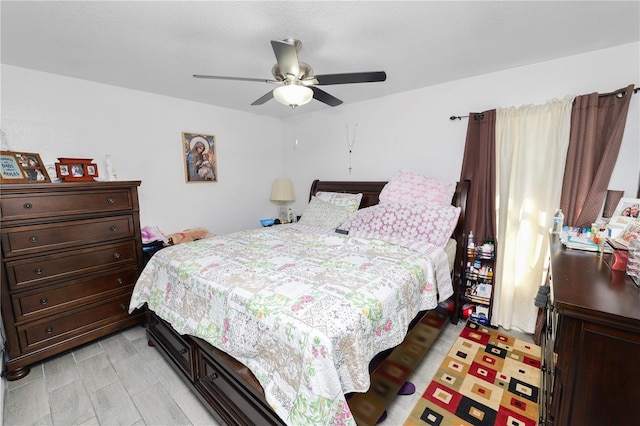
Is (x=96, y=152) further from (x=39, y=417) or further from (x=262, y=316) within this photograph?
(x=262, y=316)

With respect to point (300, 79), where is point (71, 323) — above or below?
below

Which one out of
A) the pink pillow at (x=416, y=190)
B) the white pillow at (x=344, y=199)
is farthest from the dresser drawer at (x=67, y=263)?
the pink pillow at (x=416, y=190)

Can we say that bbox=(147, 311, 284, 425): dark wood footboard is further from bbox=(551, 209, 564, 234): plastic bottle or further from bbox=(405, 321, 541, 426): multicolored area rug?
bbox=(551, 209, 564, 234): plastic bottle

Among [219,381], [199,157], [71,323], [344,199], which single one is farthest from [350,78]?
[71,323]

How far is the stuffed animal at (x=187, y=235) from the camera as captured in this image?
9.53 ft

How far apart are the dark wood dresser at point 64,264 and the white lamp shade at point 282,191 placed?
1871 millimetres

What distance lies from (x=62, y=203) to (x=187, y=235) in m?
1.15

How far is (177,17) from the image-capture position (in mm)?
1553

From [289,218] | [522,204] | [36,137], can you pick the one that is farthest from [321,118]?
[36,137]

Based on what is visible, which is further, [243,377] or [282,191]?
[282,191]

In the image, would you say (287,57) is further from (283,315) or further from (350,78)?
(283,315)

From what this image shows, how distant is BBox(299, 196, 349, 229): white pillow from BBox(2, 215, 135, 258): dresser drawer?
1.75 meters

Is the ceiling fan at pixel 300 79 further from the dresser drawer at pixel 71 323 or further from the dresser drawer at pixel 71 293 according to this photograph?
the dresser drawer at pixel 71 323

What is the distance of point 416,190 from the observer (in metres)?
2.70
